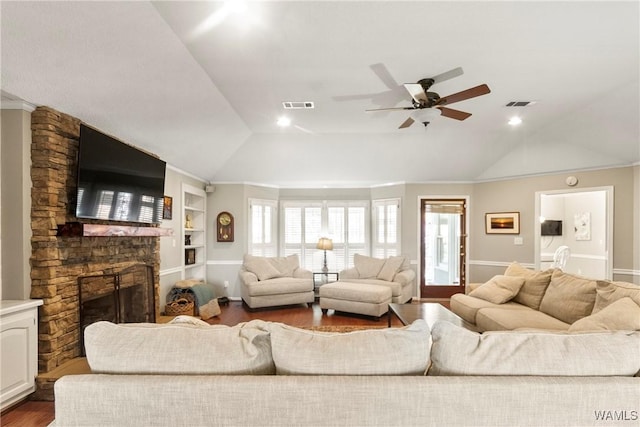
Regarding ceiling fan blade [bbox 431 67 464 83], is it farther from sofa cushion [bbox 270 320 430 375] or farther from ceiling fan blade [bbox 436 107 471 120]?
sofa cushion [bbox 270 320 430 375]

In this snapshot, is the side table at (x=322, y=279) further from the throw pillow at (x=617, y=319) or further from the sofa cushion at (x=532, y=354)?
the sofa cushion at (x=532, y=354)

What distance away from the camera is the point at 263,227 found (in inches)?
260

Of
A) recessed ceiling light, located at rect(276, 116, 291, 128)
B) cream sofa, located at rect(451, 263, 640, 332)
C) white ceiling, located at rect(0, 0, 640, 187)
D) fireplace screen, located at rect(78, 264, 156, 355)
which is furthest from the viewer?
recessed ceiling light, located at rect(276, 116, 291, 128)

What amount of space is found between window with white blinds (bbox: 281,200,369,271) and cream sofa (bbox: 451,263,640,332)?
309 cm

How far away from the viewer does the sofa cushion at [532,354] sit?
1222 mm

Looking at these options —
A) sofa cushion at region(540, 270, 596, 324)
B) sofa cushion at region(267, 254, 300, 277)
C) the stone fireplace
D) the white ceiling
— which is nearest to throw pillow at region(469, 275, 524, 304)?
sofa cushion at region(540, 270, 596, 324)

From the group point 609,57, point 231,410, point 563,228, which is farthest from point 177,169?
point 563,228

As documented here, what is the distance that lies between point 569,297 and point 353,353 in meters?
2.86

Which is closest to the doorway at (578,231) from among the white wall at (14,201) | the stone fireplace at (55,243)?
the stone fireplace at (55,243)

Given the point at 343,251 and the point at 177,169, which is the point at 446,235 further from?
the point at 177,169

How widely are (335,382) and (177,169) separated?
464cm

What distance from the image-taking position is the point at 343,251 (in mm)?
6969

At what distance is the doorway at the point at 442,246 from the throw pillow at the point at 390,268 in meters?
0.87

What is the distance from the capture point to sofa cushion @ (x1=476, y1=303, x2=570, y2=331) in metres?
2.90
